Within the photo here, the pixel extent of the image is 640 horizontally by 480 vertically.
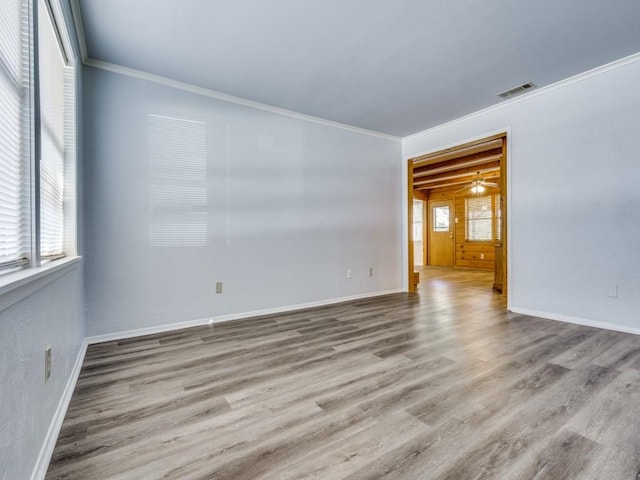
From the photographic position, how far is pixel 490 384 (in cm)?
188

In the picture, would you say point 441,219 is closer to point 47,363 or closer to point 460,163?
point 460,163

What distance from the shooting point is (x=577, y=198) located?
3107 mm

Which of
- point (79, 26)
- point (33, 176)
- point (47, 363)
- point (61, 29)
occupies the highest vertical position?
point (79, 26)

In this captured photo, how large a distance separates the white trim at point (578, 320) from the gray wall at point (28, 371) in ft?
13.6

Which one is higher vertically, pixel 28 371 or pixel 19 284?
pixel 19 284

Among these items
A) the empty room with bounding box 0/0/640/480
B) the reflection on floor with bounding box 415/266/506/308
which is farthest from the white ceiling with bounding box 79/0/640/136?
the reflection on floor with bounding box 415/266/506/308

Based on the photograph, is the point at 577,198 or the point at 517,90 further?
the point at 517,90

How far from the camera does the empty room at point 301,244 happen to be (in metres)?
1.27

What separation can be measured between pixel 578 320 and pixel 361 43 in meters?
3.38

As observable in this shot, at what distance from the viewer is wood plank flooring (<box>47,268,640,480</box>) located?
1245 mm

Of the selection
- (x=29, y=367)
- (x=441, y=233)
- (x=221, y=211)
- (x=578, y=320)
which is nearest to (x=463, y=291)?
(x=578, y=320)

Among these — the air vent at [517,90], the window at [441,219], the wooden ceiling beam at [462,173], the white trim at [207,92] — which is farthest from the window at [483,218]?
the white trim at [207,92]

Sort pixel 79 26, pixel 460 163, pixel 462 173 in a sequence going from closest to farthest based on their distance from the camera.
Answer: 1. pixel 79 26
2. pixel 460 163
3. pixel 462 173

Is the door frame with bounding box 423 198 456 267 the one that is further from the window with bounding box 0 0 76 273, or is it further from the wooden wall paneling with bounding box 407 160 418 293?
the window with bounding box 0 0 76 273
